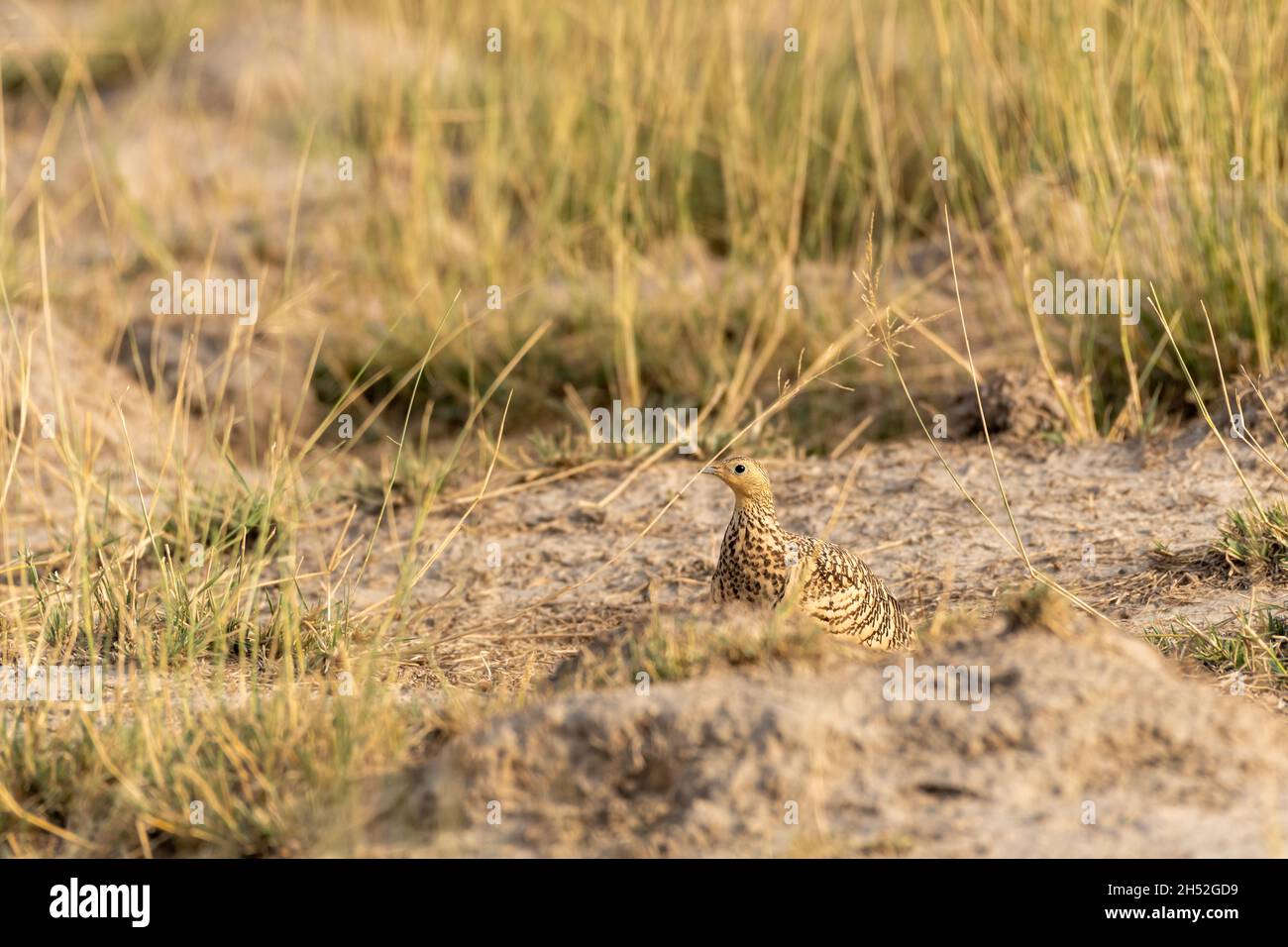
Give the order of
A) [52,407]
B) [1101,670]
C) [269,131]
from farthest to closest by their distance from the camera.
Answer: [269,131]
[52,407]
[1101,670]

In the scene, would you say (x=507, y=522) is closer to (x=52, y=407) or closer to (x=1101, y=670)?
(x=52, y=407)

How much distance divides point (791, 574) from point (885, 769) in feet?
3.09

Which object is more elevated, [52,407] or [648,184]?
[648,184]

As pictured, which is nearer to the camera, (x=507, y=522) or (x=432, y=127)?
(x=507, y=522)

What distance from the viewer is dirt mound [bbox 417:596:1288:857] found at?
2578 mm

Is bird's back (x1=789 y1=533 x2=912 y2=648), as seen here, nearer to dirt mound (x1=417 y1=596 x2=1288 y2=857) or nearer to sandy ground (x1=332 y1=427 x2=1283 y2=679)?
sandy ground (x1=332 y1=427 x2=1283 y2=679)

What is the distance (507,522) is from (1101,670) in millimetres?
2470

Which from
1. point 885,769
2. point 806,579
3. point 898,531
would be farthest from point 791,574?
point 898,531

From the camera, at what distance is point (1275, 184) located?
16.7 feet

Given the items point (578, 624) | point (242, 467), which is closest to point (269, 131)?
point (242, 467)

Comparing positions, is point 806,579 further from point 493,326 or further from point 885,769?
point 493,326

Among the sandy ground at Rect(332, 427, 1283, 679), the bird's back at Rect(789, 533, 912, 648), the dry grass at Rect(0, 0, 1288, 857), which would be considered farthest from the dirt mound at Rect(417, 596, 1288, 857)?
the sandy ground at Rect(332, 427, 1283, 679)

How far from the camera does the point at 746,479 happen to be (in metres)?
3.73

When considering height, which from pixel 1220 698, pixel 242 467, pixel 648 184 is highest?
pixel 648 184
